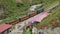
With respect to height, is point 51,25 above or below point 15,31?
above

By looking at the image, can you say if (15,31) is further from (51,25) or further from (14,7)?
(14,7)

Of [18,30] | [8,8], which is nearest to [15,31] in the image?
[18,30]

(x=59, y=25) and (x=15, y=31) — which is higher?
(x=59, y=25)

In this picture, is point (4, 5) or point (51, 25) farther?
point (4, 5)

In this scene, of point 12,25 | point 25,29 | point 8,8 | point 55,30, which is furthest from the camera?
point 8,8

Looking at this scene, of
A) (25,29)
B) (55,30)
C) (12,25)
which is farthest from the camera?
(12,25)

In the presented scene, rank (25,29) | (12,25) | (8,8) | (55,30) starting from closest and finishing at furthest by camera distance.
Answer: (55,30) → (25,29) → (12,25) → (8,8)

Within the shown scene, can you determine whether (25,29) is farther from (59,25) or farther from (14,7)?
(14,7)

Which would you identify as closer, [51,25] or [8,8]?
[51,25]

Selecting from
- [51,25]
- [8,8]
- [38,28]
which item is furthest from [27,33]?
[8,8]
